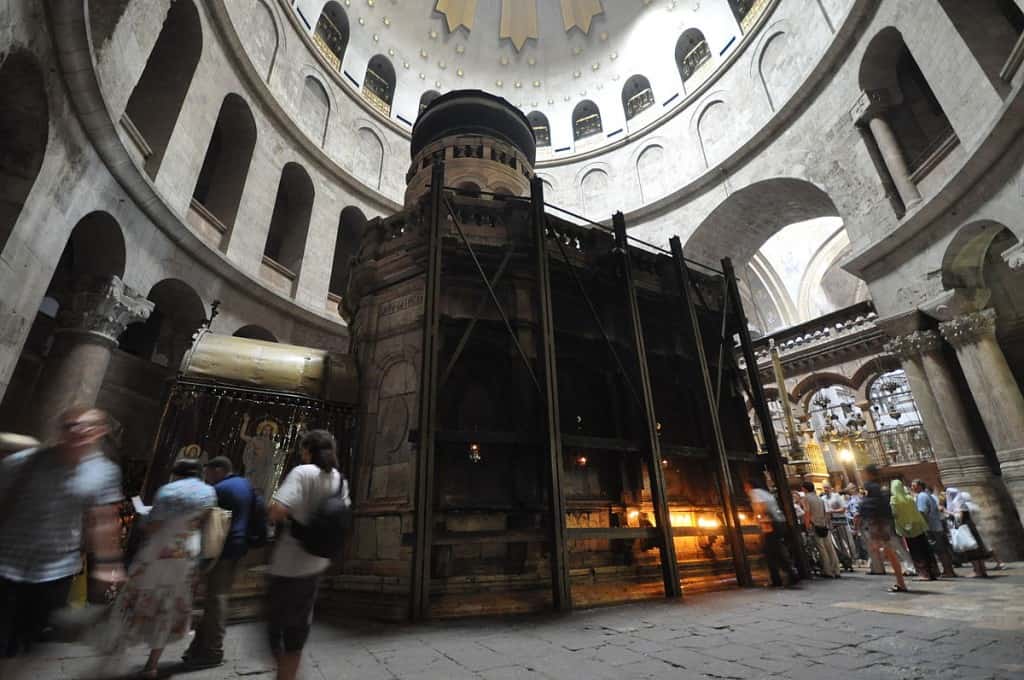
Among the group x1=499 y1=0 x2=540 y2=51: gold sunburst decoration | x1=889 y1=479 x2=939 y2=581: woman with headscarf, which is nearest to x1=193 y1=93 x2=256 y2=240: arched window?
x1=889 y1=479 x2=939 y2=581: woman with headscarf

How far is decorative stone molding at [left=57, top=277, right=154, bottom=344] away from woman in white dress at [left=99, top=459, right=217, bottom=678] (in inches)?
305

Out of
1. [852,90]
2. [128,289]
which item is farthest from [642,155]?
[128,289]

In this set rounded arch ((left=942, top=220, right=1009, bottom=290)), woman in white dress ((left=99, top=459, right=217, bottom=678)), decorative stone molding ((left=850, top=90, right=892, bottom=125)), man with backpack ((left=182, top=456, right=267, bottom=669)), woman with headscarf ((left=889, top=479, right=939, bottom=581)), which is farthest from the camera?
decorative stone molding ((left=850, top=90, right=892, bottom=125))

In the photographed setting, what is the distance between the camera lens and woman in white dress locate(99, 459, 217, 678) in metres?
2.81

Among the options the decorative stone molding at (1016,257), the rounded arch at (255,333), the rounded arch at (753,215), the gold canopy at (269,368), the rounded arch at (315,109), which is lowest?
the gold canopy at (269,368)

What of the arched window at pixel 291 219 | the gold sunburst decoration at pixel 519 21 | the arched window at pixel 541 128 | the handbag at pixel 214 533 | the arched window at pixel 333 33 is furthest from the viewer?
the gold sunburst decoration at pixel 519 21

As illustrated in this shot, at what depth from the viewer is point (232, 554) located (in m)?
3.66

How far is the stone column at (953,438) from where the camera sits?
8.84m

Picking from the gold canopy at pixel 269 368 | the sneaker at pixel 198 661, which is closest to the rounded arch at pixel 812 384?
the gold canopy at pixel 269 368

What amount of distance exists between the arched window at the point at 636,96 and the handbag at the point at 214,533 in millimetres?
25066

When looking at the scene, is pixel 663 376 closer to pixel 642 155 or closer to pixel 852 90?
pixel 852 90

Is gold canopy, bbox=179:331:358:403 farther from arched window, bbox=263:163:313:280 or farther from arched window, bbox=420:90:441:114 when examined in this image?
arched window, bbox=420:90:441:114

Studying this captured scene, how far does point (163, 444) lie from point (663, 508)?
7.49 meters

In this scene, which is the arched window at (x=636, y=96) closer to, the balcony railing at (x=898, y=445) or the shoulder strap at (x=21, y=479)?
the balcony railing at (x=898, y=445)
